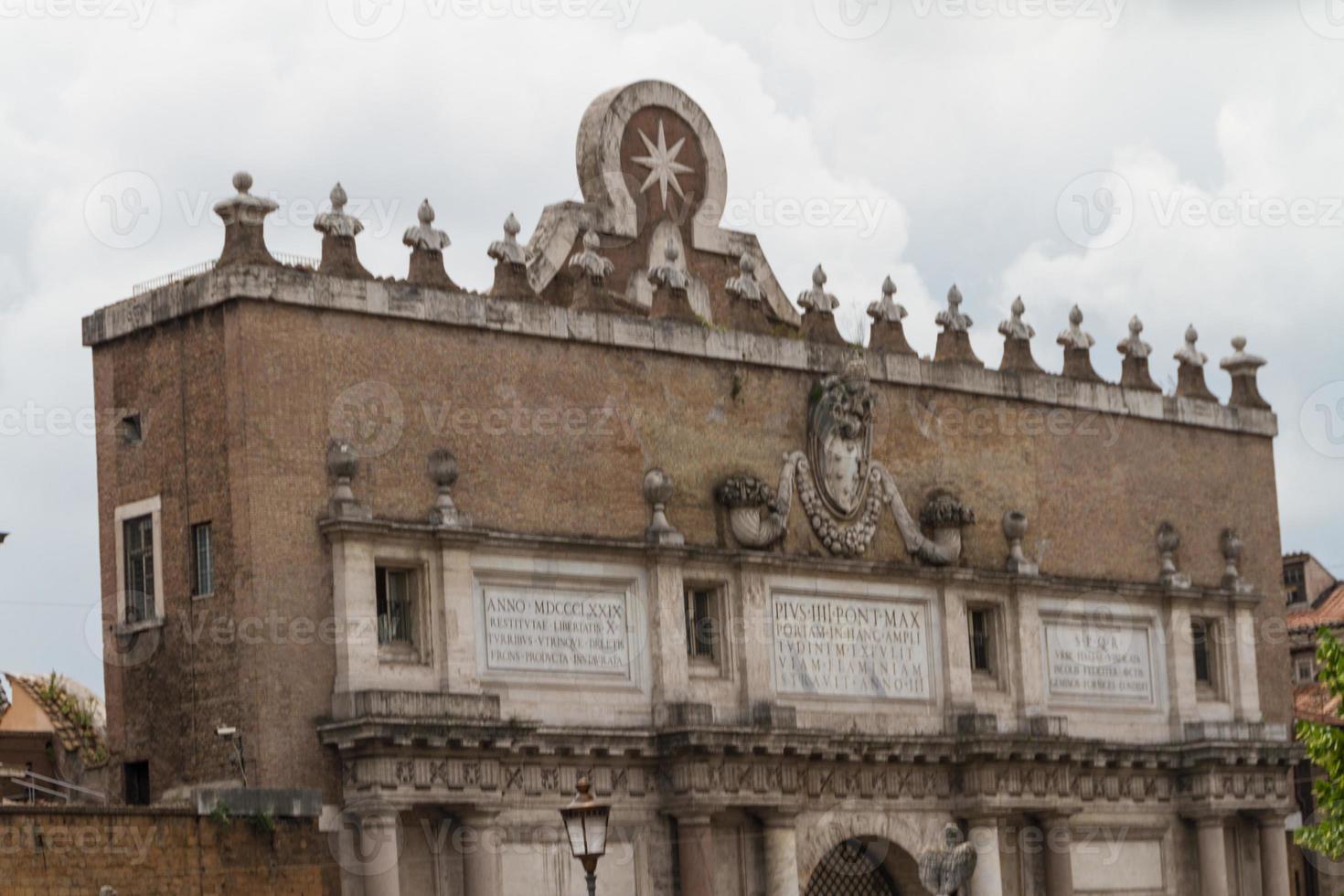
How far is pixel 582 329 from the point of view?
37875 mm

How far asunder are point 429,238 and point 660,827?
28.9 feet

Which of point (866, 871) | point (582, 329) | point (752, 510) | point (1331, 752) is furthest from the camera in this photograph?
point (1331, 752)

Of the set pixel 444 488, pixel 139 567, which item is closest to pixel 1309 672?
pixel 444 488

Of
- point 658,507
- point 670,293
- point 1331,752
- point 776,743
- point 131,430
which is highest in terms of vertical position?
point 670,293

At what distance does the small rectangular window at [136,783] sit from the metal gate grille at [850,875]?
10.5 metres

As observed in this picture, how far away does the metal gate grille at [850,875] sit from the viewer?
4047 centimetres

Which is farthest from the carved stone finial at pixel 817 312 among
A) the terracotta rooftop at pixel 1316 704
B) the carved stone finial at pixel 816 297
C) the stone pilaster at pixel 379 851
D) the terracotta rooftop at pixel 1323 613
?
the terracotta rooftop at pixel 1323 613

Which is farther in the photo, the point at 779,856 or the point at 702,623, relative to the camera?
the point at 702,623

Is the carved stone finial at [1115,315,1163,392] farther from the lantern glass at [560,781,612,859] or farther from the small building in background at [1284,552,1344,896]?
the lantern glass at [560,781,612,859]

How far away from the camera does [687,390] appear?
39.3m

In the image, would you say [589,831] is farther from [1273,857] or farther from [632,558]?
[1273,857]

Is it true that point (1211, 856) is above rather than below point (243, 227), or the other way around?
below

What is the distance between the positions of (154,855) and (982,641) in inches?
634

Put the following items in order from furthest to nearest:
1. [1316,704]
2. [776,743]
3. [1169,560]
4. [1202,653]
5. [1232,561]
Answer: [1316,704] → [1232,561] → [1202,653] → [1169,560] → [776,743]
